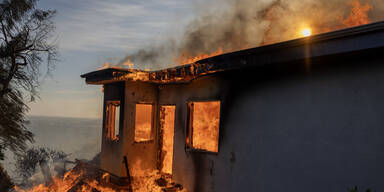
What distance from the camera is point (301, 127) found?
4727 millimetres

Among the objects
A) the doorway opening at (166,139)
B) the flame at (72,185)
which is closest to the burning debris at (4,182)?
the flame at (72,185)

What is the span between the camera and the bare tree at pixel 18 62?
31.8ft

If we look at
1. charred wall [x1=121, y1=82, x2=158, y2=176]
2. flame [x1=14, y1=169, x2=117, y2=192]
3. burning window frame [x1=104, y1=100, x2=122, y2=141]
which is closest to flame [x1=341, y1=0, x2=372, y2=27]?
charred wall [x1=121, y1=82, x2=158, y2=176]

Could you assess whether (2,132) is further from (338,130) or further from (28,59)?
(338,130)

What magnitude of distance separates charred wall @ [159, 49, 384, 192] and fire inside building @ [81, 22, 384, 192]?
2cm

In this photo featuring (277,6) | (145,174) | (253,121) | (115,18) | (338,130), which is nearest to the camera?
(338,130)

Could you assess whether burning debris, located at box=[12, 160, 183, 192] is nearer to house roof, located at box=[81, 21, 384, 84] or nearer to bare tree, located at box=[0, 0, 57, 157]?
bare tree, located at box=[0, 0, 57, 157]

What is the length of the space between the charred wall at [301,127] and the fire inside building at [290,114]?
2 cm

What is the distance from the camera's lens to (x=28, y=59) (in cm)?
1059

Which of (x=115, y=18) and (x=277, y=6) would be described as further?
(x=115, y=18)

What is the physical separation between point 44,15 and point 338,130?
12.2 m

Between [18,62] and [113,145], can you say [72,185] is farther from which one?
[18,62]

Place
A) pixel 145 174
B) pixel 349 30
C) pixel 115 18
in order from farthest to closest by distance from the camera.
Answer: pixel 115 18
pixel 145 174
pixel 349 30

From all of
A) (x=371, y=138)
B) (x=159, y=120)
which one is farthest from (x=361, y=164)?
(x=159, y=120)
